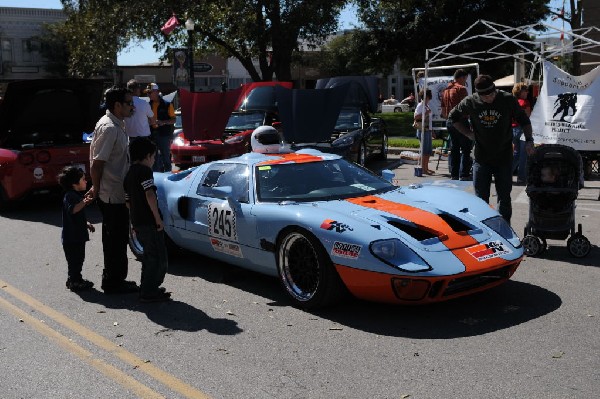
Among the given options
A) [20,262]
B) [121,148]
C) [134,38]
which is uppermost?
[134,38]

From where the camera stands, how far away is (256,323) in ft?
17.4

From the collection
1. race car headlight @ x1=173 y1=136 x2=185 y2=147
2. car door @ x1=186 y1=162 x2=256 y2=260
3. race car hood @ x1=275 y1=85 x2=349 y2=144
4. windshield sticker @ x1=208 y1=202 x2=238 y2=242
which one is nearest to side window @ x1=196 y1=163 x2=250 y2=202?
car door @ x1=186 y1=162 x2=256 y2=260

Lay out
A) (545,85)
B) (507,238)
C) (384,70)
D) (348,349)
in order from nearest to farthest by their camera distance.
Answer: (348,349) < (507,238) < (545,85) < (384,70)

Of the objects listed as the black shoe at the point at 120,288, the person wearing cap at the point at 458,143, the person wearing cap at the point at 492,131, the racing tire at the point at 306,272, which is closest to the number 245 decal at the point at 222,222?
the racing tire at the point at 306,272

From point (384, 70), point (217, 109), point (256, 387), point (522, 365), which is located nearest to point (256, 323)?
point (256, 387)

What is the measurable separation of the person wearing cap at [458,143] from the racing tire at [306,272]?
7149mm

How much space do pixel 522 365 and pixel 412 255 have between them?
3.60ft

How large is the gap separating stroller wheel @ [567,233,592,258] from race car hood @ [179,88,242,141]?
840 centimetres

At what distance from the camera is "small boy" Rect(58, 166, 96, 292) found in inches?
248

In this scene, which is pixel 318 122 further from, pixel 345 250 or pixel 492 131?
pixel 345 250

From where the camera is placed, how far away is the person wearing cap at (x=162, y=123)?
1248cm

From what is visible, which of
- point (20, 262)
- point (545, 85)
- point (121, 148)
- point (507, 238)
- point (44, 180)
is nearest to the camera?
point (507, 238)

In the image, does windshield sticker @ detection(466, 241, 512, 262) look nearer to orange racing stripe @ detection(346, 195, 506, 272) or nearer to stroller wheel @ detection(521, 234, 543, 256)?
orange racing stripe @ detection(346, 195, 506, 272)

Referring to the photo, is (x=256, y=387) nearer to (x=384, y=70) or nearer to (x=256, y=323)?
(x=256, y=323)
